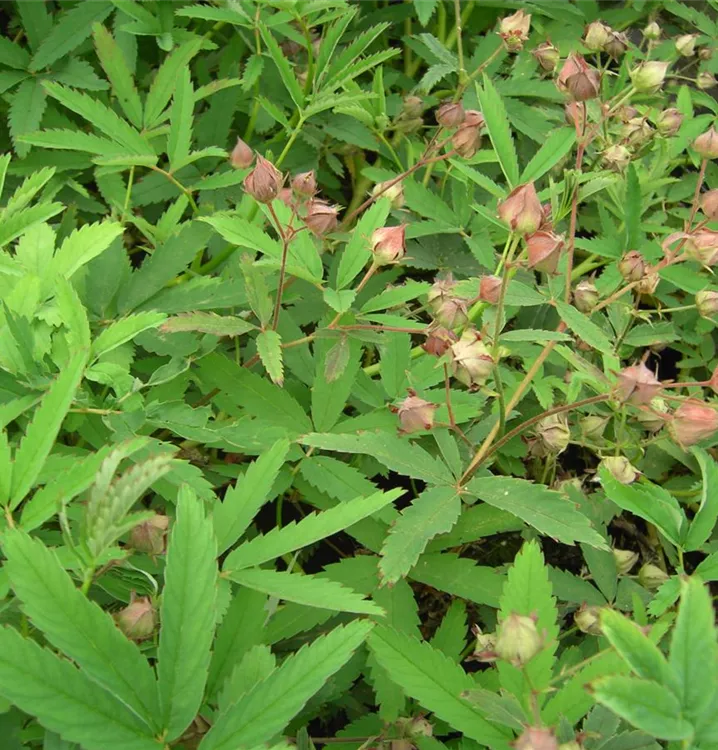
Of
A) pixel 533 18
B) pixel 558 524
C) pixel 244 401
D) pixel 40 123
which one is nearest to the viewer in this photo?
pixel 558 524

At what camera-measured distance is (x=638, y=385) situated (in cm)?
107

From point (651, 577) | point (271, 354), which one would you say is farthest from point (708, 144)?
point (271, 354)

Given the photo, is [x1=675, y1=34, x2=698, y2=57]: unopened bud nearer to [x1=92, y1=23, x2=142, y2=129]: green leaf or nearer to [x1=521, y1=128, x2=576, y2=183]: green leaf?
[x1=521, y1=128, x2=576, y2=183]: green leaf

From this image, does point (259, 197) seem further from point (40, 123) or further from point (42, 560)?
point (40, 123)

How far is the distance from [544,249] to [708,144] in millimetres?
649

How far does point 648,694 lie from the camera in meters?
0.71

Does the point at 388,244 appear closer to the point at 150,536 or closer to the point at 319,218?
the point at 319,218

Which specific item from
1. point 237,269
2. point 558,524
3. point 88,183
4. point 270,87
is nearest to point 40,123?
point 88,183

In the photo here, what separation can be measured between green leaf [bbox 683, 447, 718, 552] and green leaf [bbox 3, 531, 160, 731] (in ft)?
2.60

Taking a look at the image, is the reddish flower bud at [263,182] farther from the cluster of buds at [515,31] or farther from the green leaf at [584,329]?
the cluster of buds at [515,31]

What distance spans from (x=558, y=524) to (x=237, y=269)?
78 cm

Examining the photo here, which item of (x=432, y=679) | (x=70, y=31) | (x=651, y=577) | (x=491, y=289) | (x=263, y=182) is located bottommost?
(x=651, y=577)

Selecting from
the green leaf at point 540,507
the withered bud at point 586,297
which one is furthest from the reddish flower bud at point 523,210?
the green leaf at point 540,507

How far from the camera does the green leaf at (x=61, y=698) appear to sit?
743mm
